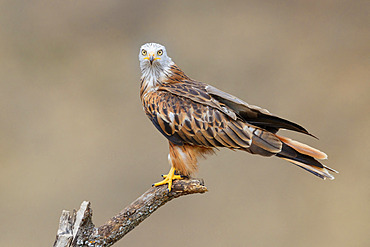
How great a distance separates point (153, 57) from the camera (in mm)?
2346

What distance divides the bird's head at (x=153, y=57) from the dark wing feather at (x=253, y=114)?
27 cm

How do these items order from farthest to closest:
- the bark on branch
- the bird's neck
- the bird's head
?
the bird's neck < the bird's head < the bark on branch

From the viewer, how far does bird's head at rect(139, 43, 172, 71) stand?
7.71 feet

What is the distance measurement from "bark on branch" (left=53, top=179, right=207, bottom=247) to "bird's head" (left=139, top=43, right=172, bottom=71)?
61 cm

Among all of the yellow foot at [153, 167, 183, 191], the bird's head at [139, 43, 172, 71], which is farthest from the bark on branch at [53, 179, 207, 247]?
the bird's head at [139, 43, 172, 71]

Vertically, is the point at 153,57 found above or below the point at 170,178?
above

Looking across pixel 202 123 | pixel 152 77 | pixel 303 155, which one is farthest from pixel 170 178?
pixel 303 155

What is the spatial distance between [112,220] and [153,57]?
0.84 m

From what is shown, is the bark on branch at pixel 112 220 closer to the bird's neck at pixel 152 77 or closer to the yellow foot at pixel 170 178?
the yellow foot at pixel 170 178

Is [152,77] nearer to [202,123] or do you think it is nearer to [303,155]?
[202,123]

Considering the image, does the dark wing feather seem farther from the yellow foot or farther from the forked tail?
the yellow foot

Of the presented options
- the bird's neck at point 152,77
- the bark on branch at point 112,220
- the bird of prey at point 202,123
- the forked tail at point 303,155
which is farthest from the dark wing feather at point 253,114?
the bark on branch at point 112,220

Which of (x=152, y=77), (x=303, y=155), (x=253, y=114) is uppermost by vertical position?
(x=152, y=77)

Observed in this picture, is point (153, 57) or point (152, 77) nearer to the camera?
point (153, 57)
